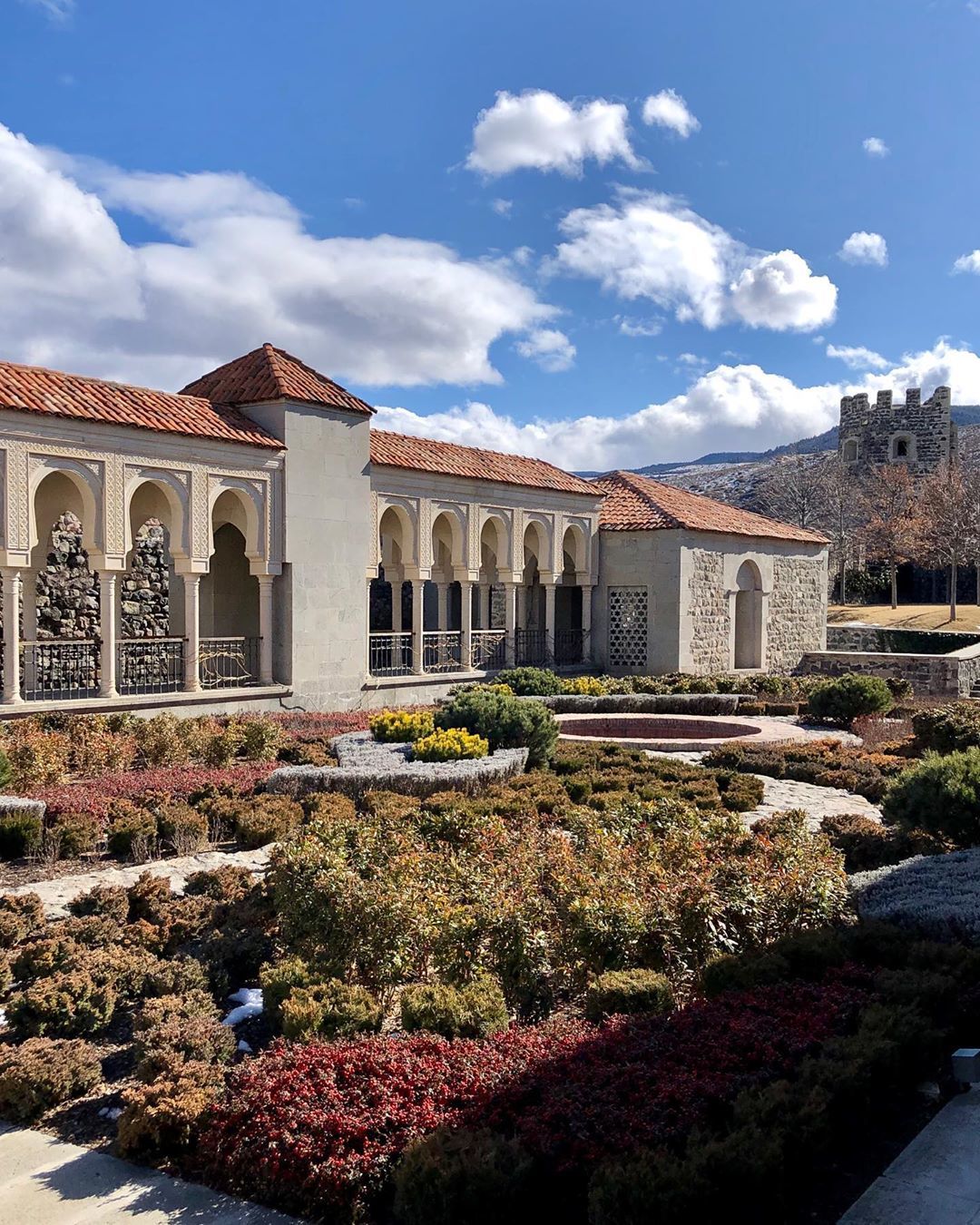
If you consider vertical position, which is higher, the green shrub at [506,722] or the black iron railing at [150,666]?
the black iron railing at [150,666]

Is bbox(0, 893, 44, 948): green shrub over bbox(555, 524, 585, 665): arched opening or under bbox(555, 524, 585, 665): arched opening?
under

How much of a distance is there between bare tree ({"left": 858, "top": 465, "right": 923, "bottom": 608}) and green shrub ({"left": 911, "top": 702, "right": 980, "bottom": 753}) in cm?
2884

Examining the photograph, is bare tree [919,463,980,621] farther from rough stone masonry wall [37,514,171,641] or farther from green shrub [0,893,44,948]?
green shrub [0,893,44,948]

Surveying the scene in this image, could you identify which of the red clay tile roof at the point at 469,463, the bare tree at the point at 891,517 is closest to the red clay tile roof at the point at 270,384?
the red clay tile roof at the point at 469,463

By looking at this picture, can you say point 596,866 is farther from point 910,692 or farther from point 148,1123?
point 910,692

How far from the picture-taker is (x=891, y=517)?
148 feet

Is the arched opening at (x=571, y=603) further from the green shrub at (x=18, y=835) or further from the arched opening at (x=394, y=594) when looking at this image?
the green shrub at (x=18, y=835)

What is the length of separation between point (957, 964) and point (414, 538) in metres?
16.2

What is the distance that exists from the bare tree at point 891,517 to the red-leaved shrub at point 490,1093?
129ft

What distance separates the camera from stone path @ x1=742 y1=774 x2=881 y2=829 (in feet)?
34.7

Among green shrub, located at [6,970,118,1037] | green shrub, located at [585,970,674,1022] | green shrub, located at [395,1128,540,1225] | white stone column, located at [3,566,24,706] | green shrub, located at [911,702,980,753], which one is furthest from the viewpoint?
white stone column, located at [3,566,24,706]

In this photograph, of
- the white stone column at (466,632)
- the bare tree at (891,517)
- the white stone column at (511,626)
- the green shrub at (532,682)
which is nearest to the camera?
the green shrub at (532,682)

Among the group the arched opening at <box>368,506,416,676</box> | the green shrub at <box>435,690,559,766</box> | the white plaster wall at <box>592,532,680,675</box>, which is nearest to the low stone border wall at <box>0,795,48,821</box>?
the green shrub at <box>435,690,559,766</box>

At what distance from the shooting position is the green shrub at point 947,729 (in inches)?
504
